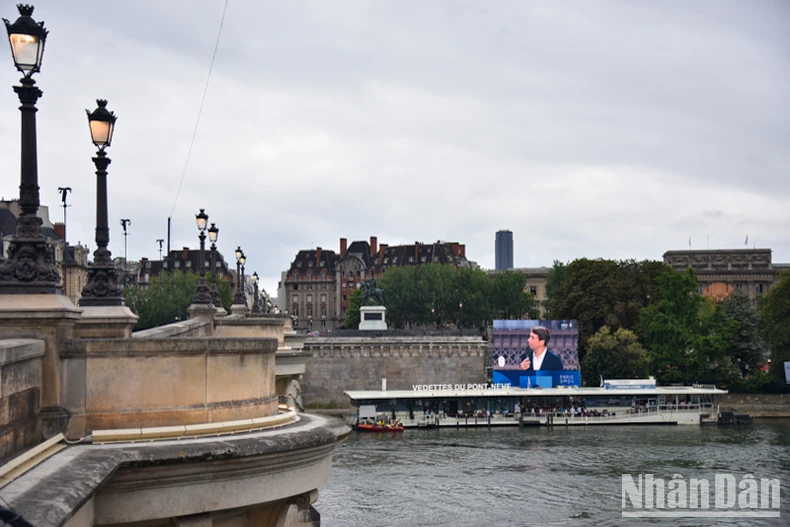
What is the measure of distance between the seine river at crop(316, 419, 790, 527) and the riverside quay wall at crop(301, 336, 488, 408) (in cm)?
1569

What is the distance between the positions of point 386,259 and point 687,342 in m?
72.0

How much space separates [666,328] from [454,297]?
40.9 metres

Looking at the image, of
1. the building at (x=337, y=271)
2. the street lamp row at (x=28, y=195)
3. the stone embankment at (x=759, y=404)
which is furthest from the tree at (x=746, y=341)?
the street lamp row at (x=28, y=195)

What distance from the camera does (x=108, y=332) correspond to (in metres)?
12.4

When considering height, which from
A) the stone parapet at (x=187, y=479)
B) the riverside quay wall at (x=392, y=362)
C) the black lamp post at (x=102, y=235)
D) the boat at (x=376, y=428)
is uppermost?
the black lamp post at (x=102, y=235)

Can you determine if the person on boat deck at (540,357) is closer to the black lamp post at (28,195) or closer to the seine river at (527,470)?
the seine river at (527,470)

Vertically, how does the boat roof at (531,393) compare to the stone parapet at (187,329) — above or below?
below

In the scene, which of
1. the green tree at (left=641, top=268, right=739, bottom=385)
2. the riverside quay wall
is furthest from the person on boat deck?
the green tree at (left=641, top=268, right=739, bottom=385)

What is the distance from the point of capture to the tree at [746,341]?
317ft

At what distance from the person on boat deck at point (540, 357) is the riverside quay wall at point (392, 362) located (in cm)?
662

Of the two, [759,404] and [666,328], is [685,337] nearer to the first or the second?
[666,328]

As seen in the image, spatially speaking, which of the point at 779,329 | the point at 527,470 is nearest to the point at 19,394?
the point at 527,470

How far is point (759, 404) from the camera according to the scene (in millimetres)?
88750

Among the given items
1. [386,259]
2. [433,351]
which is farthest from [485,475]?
[386,259]
